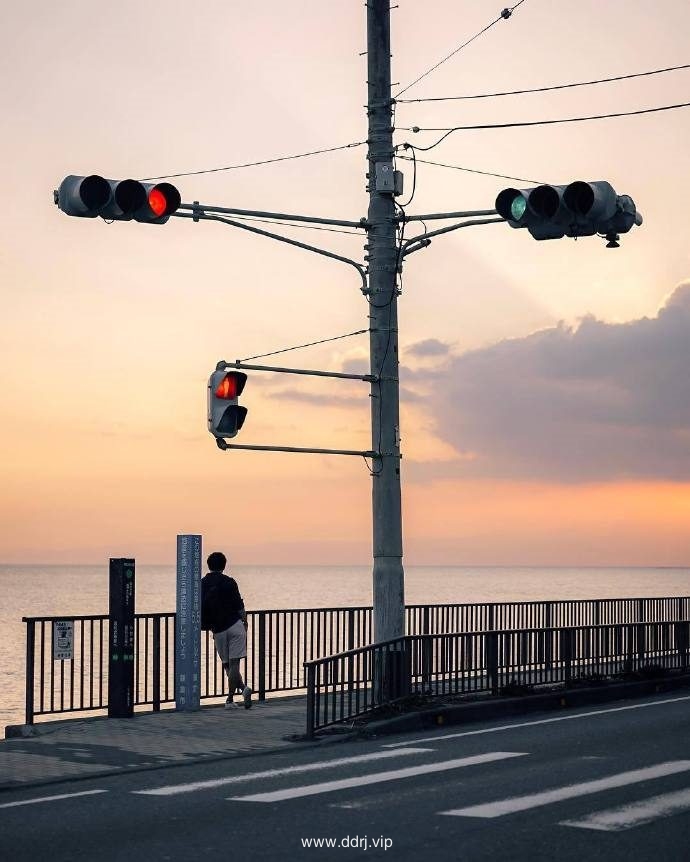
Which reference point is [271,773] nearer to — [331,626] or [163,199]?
[163,199]

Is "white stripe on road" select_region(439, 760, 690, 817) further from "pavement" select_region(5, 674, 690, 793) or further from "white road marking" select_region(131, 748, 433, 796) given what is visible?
"pavement" select_region(5, 674, 690, 793)

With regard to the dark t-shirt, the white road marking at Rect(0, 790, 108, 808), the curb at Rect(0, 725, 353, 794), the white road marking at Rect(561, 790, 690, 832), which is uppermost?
the dark t-shirt

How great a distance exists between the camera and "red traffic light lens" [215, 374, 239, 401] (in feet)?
57.7

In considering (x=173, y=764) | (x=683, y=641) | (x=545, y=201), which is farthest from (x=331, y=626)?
(x=545, y=201)

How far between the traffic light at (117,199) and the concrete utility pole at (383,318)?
13.7 feet

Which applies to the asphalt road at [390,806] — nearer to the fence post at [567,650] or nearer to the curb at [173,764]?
the curb at [173,764]

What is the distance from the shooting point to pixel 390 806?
36.8 ft

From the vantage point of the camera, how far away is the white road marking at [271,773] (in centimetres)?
1223

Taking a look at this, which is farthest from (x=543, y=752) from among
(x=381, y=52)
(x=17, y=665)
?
(x=17, y=665)

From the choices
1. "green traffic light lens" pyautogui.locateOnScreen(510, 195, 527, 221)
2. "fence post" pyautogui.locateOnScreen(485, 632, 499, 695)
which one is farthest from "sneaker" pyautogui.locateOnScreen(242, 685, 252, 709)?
"green traffic light lens" pyautogui.locateOnScreen(510, 195, 527, 221)

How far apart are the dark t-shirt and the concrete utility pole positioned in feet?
6.84

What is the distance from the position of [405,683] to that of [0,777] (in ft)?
20.5

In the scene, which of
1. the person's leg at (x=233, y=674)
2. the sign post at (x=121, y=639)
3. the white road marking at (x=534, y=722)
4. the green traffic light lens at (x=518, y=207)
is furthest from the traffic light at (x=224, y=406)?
the white road marking at (x=534, y=722)

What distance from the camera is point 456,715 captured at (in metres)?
17.7
